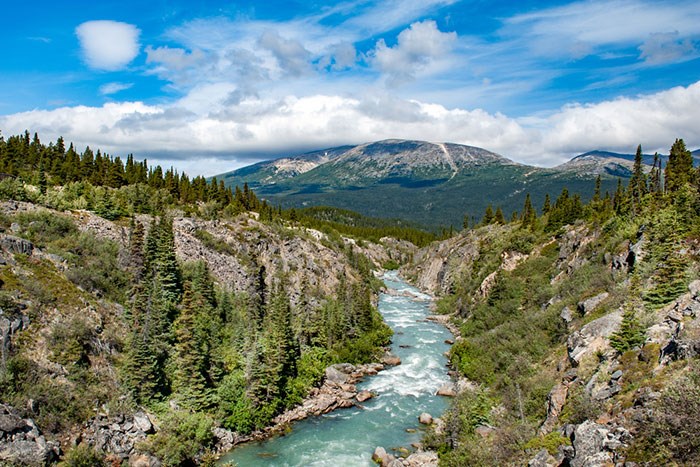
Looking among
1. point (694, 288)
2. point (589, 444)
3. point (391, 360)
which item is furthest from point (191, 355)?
point (694, 288)

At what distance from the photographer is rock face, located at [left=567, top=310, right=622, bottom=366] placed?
3353 centimetres

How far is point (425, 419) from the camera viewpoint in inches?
1720

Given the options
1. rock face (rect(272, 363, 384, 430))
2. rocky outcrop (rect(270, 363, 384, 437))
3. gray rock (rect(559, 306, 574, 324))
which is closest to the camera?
gray rock (rect(559, 306, 574, 324))

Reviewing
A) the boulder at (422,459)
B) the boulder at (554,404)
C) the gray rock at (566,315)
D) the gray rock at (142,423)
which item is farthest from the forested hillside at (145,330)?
the gray rock at (566,315)

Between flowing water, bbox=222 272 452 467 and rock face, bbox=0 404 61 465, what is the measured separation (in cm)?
1287

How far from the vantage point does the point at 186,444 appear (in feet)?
118

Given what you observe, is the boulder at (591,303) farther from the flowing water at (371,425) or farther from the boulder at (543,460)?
the boulder at (543,460)

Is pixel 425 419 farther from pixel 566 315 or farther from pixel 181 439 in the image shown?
pixel 181 439

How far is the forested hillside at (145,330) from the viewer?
34.6 m

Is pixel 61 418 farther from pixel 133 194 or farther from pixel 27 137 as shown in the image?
pixel 27 137

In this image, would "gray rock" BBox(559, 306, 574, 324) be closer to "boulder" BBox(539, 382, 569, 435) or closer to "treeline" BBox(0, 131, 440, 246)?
"boulder" BBox(539, 382, 569, 435)

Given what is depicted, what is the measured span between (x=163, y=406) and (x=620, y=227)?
55.2m

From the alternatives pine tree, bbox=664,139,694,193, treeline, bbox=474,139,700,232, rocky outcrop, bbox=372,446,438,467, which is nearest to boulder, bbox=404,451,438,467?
rocky outcrop, bbox=372,446,438,467

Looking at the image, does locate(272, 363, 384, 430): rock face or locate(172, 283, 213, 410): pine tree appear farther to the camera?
locate(272, 363, 384, 430): rock face
